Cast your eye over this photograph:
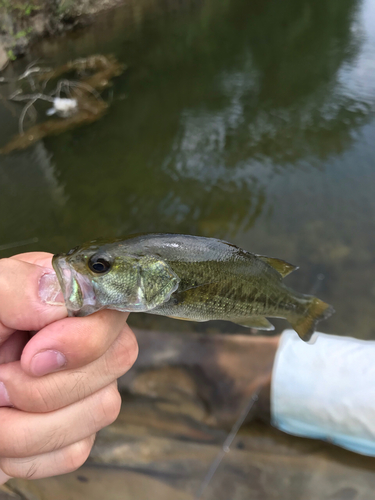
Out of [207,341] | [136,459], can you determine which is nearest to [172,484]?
[136,459]

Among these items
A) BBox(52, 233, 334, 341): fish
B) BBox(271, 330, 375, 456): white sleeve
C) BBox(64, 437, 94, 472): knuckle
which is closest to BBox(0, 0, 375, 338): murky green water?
BBox(271, 330, 375, 456): white sleeve

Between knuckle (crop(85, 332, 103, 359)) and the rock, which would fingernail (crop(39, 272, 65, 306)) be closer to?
knuckle (crop(85, 332, 103, 359))

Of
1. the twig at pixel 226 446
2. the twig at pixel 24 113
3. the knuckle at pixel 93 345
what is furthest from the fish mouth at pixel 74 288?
the twig at pixel 24 113

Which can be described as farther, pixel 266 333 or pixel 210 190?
pixel 210 190

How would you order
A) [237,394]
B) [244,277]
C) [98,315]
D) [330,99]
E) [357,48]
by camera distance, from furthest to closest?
[357,48], [330,99], [237,394], [244,277], [98,315]

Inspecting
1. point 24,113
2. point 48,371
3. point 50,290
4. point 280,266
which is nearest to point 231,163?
point 24,113

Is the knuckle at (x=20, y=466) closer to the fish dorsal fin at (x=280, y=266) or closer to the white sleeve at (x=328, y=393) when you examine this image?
the fish dorsal fin at (x=280, y=266)

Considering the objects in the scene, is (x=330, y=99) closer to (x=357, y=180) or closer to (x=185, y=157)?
(x=357, y=180)

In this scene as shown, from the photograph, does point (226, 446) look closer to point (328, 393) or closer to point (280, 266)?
point (328, 393)
